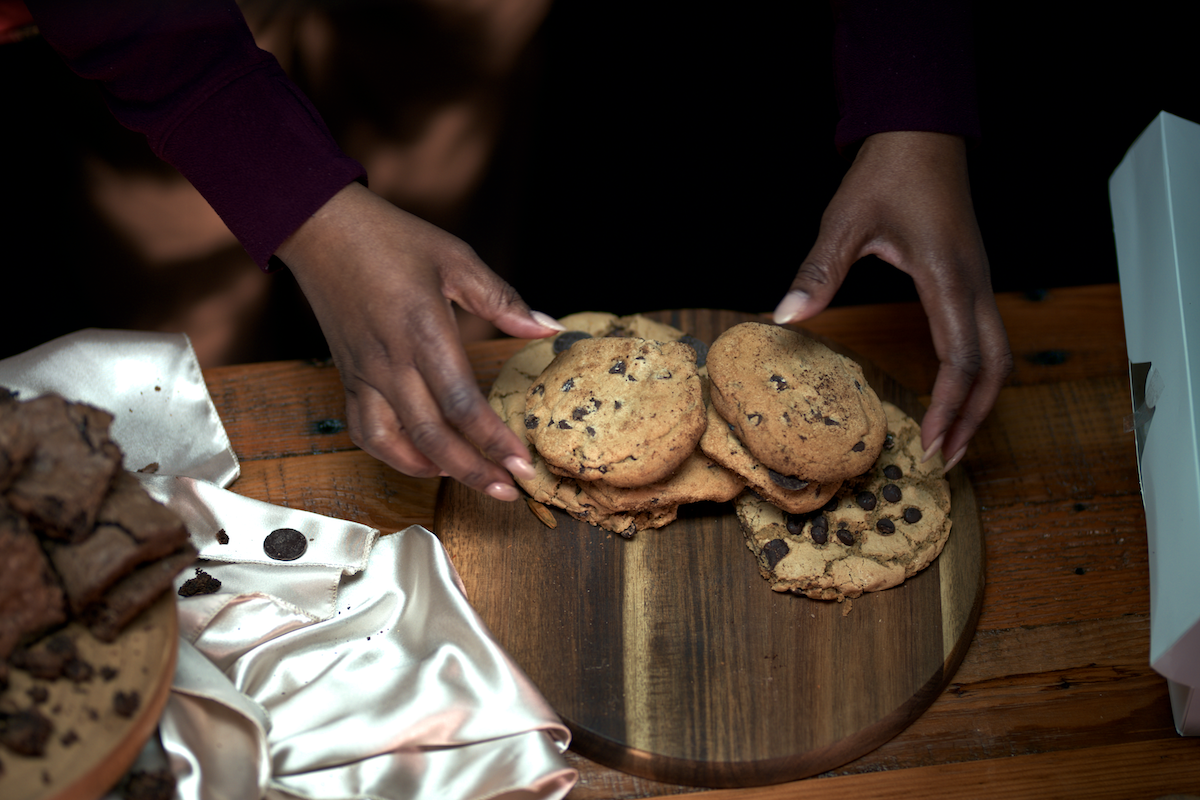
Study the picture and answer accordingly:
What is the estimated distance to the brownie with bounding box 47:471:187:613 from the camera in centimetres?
98

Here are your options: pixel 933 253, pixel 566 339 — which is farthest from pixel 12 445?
pixel 933 253

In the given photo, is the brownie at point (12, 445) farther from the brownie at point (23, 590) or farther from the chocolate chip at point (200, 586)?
the chocolate chip at point (200, 586)

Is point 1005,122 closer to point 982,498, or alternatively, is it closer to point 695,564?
point 982,498

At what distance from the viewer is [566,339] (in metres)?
1.77

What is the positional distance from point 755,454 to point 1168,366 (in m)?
0.72

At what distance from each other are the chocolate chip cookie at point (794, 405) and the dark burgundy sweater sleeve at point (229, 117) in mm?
728

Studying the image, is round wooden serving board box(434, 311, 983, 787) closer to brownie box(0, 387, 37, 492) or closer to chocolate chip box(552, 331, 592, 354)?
chocolate chip box(552, 331, 592, 354)

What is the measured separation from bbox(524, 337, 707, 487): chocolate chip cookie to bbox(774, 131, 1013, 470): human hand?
0.79 feet

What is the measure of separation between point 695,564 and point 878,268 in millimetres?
1576

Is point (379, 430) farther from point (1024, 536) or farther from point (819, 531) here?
point (1024, 536)

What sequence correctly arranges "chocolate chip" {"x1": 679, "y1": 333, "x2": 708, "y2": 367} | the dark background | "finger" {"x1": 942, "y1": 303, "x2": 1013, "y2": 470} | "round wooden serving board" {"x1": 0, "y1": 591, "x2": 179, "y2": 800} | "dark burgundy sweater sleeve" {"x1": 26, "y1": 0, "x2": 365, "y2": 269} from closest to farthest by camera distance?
"round wooden serving board" {"x1": 0, "y1": 591, "x2": 179, "y2": 800}
"dark burgundy sweater sleeve" {"x1": 26, "y1": 0, "x2": 365, "y2": 269}
"finger" {"x1": 942, "y1": 303, "x2": 1013, "y2": 470}
"chocolate chip" {"x1": 679, "y1": 333, "x2": 708, "y2": 367}
the dark background

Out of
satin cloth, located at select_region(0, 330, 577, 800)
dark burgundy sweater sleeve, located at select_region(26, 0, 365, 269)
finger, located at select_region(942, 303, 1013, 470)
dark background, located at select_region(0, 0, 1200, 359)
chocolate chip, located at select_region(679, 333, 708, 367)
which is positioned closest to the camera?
satin cloth, located at select_region(0, 330, 577, 800)

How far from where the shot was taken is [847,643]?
149cm

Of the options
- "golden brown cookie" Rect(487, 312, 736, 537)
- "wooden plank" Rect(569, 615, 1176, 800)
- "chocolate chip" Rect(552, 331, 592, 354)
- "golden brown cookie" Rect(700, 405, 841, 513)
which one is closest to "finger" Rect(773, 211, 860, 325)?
"golden brown cookie" Rect(700, 405, 841, 513)
